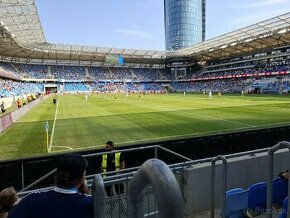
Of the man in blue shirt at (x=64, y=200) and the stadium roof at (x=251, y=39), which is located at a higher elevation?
the stadium roof at (x=251, y=39)

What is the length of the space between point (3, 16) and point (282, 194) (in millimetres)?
53618

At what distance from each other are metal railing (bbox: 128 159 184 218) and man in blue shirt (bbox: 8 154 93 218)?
60cm

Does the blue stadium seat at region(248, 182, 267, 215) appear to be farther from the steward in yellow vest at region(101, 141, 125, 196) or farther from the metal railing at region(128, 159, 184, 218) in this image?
the steward in yellow vest at region(101, 141, 125, 196)

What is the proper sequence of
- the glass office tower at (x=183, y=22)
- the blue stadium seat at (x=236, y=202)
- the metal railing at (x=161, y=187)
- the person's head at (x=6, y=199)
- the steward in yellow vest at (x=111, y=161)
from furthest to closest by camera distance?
the glass office tower at (x=183, y=22)
the steward in yellow vest at (x=111, y=161)
the blue stadium seat at (x=236, y=202)
the person's head at (x=6, y=199)
the metal railing at (x=161, y=187)

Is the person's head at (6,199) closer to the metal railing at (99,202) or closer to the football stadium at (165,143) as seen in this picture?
the football stadium at (165,143)

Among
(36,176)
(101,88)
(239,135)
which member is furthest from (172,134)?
(101,88)

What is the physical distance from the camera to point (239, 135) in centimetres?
1325

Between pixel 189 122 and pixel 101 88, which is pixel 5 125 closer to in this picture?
pixel 189 122

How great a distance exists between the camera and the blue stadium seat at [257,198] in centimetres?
550

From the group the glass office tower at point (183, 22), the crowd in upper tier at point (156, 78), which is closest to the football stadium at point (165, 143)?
the crowd in upper tier at point (156, 78)

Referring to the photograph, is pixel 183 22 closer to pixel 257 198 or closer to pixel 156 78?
pixel 156 78

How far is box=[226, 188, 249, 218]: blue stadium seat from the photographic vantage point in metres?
5.69

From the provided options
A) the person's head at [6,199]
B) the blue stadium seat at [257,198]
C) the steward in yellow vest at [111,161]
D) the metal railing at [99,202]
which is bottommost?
the steward in yellow vest at [111,161]

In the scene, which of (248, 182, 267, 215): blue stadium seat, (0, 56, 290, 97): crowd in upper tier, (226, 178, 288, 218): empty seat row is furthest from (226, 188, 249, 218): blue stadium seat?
(0, 56, 290, 97): crowd in upper tier
